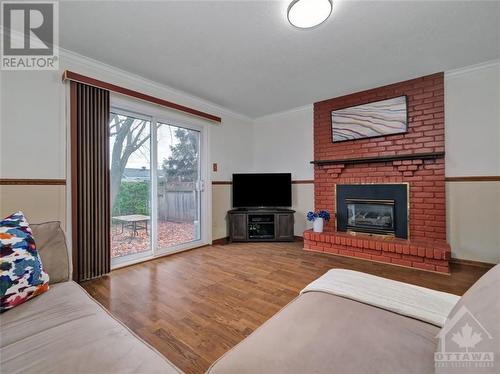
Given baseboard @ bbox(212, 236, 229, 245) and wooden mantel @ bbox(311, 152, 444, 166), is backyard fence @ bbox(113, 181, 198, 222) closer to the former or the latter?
baseboard @ bbox(212, 236, 229, 245)

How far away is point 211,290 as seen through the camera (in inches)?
84.9

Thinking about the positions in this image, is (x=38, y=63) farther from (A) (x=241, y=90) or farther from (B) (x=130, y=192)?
(A) (x=241, y=90)

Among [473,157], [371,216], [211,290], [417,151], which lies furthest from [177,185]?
[473,157]

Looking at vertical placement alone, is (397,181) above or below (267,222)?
above

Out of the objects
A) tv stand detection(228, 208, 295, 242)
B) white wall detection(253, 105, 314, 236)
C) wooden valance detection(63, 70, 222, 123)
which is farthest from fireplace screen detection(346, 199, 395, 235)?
wooden valance detection(63, 70, 222, 123)

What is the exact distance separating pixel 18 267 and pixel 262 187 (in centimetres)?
335

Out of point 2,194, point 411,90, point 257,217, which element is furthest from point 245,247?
point 411,90

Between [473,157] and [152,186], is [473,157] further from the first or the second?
[152,186]

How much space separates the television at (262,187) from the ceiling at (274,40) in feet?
5.22

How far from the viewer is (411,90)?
119 inches

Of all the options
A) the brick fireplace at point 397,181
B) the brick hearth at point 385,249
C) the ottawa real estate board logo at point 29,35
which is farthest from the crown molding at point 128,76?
the brick hearth at point 385,249

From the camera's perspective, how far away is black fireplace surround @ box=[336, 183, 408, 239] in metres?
3.09

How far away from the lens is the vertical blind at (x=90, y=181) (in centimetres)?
232

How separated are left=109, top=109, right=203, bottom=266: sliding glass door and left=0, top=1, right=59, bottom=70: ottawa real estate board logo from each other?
766mm
